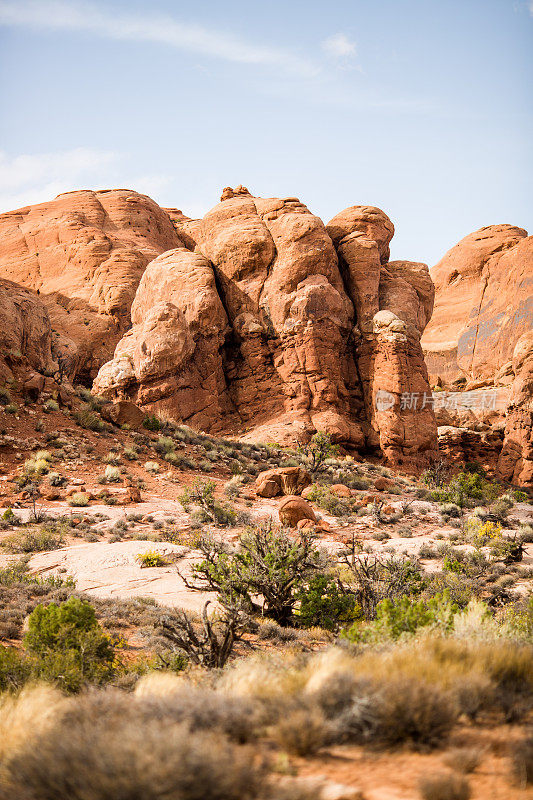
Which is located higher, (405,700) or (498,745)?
(405,700)

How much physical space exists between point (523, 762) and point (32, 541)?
11771mm

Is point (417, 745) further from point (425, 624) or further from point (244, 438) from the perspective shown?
point (244, 438)

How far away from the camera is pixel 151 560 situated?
1138 centimetres

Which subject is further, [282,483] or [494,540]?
[282,483]

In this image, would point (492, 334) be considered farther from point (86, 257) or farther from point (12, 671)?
point (12, 671)

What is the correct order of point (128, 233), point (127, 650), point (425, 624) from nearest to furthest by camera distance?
1. point (425, 624)
2. point (127, 650)
3. point (128, 233)

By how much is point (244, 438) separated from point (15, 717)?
81.4 ft

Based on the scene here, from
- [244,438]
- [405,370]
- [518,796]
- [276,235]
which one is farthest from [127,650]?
[276,235]

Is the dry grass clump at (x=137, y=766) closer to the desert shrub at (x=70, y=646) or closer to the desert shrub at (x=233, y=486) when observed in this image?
the desert shrub at (x=70, y=646)

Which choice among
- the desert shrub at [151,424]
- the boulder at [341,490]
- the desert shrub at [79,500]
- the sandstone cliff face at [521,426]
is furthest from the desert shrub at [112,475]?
the sandstone cliff face at [521,426]

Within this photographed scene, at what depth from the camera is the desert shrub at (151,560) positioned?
37.3 feet

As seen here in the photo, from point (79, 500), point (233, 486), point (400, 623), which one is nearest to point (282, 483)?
point (233, 486)

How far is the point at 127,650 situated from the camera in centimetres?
754

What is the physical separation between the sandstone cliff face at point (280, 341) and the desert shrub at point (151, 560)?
54.7 feet
